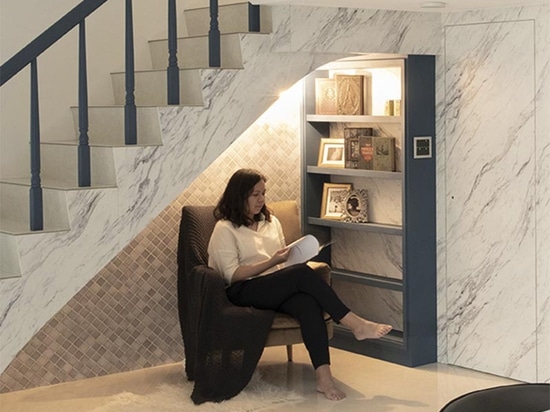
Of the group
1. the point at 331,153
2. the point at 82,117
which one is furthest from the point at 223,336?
the point at 331,153

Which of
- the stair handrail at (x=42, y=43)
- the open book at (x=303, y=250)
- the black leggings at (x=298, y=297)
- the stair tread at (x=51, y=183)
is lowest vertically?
the black leggings at (x=298, y=297)

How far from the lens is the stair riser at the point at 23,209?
4480 mm

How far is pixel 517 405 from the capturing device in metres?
2.36

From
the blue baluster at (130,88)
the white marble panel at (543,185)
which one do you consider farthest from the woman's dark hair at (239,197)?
the white marble panel at (543,185)

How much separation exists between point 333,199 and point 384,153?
582mm

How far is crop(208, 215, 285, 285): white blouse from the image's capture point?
5469 millimetres

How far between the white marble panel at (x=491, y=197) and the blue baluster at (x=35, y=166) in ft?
8.31

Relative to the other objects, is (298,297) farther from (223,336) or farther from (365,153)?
(365,153)

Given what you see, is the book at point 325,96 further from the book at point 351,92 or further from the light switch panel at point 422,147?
the light switch panel at point 422,147

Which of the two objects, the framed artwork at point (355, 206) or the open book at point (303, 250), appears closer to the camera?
the open book at point (303, 250)

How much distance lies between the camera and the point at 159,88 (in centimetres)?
534

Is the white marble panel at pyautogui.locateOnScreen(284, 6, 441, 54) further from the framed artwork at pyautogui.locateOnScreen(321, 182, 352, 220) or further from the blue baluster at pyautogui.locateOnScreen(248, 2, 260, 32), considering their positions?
the framed artwork at pyautogui.locateOnScreen(321, 182, 352, 220)

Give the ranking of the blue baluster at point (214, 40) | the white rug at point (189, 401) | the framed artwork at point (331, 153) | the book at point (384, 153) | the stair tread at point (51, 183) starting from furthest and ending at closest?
1. the framed artwork at point (331, 153)
2. the book at point (384, 153)
3. the white rug at point (189, 401)
4. the blue baluster at point (214, 40)
5. the stair tread at point (51, 183)

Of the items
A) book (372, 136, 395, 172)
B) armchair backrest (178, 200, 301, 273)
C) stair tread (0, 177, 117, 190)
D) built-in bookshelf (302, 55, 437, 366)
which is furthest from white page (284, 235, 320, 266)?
stair tread (0, 177, 117, 190)
